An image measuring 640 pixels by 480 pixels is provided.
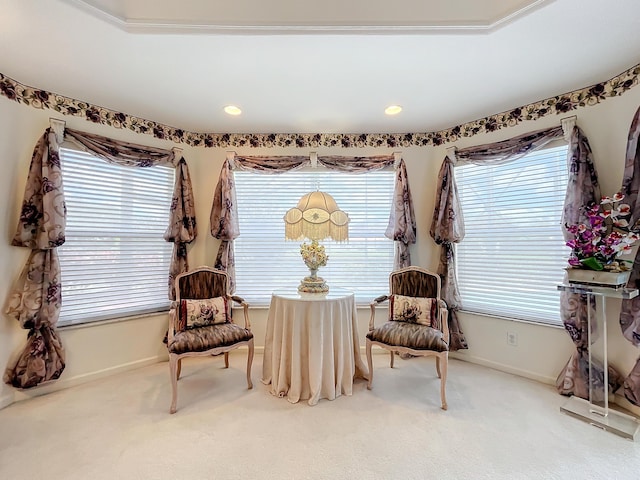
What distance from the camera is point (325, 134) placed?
351 cm

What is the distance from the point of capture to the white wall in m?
2.34

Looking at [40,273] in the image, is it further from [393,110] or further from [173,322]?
[393,110]

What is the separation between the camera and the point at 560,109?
8.62ft

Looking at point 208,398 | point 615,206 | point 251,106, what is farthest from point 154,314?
point 615,206

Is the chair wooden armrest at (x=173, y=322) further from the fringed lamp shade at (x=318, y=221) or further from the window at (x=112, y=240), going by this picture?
the fringed lamp shade at (x=318, y=221)

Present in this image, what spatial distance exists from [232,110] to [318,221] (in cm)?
141

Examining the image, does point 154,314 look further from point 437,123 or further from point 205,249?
point 437,123

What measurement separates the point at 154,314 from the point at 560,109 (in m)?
4.42

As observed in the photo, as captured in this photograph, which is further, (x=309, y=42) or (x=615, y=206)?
(x=615, y=206)

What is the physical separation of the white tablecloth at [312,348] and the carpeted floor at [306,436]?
4.7 inches

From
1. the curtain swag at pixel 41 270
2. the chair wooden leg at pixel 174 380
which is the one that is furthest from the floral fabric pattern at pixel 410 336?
the curtain swag at pixel 41 270

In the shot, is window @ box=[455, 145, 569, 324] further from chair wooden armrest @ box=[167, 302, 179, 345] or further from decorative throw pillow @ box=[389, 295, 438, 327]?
chair wooden armrest @ box=[167, 302, 179, 345]

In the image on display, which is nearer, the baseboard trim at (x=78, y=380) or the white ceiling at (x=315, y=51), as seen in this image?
the white ceiling at (x=315, y=51)

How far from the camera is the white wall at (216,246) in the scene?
→ 2.34m
